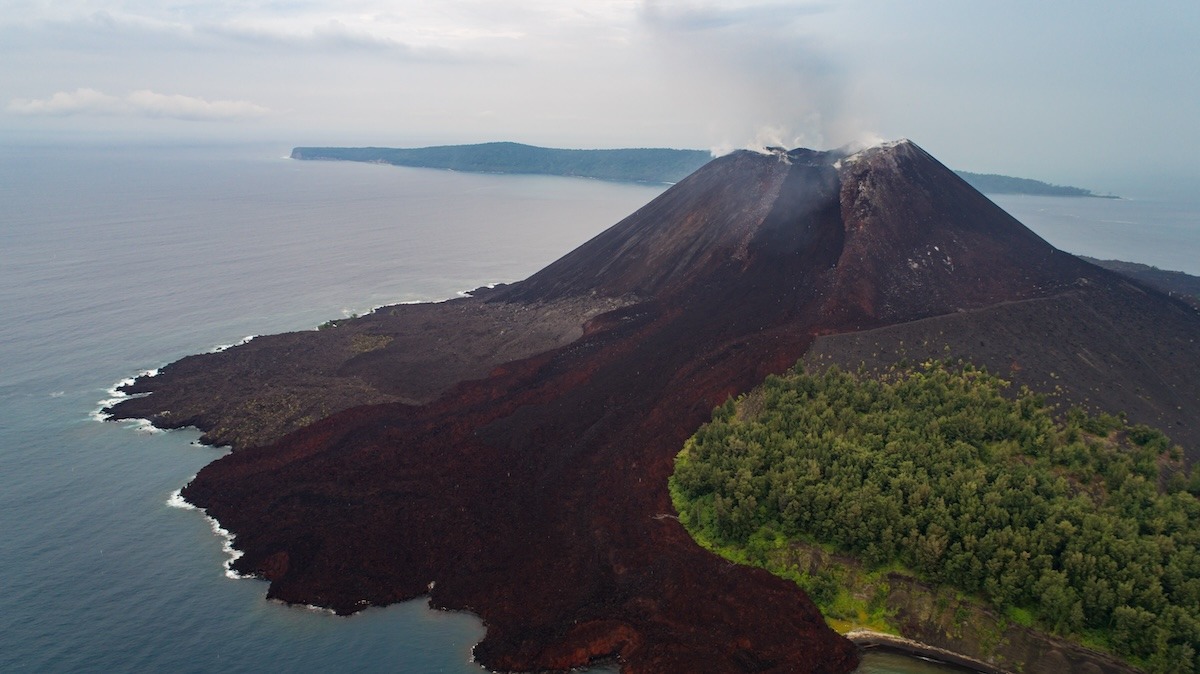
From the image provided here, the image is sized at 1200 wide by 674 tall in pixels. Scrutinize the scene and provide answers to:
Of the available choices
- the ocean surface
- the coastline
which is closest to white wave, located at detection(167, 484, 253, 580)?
the ocean surface

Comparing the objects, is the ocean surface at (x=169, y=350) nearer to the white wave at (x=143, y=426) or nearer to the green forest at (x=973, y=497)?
the white wave at (x=143, y=426)

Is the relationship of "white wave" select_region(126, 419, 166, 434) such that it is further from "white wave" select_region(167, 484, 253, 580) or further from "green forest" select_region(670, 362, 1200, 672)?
"green forest" select_region(670, 362, 1200, 672)

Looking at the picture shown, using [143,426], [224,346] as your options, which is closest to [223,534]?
[143,426]

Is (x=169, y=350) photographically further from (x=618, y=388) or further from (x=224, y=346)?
(x=618, y=388)

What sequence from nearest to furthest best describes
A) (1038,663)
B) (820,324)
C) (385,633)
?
1. (1038,663)
2. (385,633)
3. (820,324)

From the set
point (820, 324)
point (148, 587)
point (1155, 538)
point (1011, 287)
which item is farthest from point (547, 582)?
point (1011, 287)

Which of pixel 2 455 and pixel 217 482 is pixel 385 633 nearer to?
pixel 217 482
